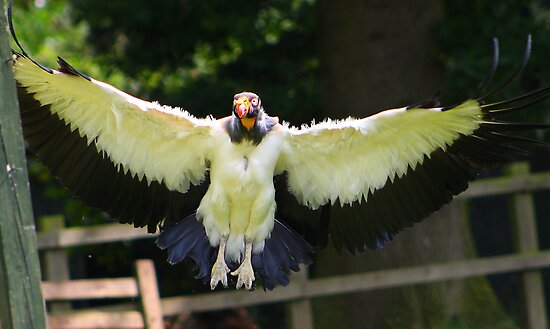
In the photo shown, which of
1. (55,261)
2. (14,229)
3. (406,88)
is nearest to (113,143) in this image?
(14,229)

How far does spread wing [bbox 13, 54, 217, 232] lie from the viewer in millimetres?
5211

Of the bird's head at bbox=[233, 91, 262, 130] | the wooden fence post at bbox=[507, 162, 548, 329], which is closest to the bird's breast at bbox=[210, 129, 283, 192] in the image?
the bird's head at bbox=[233, 91, 262, 130]

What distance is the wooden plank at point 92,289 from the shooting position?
22.8 ft

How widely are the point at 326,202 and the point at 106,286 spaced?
6.76 ft

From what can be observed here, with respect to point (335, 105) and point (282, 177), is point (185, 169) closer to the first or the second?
point (282, 177)

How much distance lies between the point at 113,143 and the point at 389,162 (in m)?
1.59

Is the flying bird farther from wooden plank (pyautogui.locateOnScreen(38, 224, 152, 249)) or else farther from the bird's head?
wooden plank (pyautogui.locateOnScreen(38, 224, 152, 249))

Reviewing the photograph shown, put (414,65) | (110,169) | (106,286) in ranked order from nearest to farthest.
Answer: (110,169)
(106,286)
(414,65)

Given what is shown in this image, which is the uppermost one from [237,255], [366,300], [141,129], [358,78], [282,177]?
[358,78]

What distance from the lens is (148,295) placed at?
6930 mm

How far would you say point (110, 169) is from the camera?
5578mm

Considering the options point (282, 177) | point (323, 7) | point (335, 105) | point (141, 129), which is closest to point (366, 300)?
point (335, 105)

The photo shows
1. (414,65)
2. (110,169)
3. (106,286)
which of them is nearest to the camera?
(110,169)

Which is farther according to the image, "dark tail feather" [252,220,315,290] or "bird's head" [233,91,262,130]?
"dark tail feather" [252,220,315,290]
